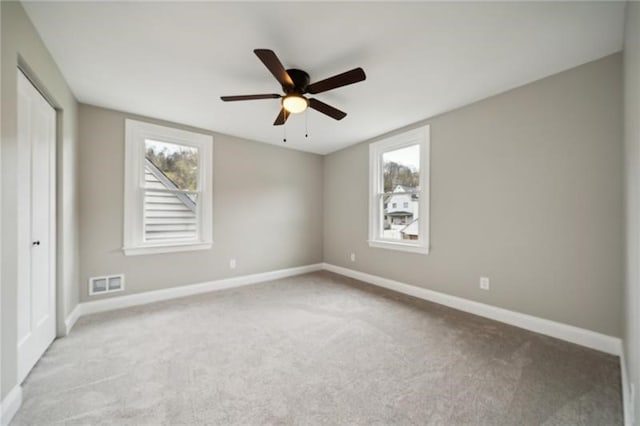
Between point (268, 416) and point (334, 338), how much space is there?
98 cm

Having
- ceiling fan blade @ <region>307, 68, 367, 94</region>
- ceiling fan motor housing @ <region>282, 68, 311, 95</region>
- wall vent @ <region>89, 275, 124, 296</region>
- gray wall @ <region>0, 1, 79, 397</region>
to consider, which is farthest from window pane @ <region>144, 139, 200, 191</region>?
ceiling fan blade @ <region>307, 68, 367, 94</region>

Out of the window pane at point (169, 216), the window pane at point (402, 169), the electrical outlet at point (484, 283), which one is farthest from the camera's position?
the window pane at point (402, 169)

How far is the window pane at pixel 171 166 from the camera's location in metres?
3.25

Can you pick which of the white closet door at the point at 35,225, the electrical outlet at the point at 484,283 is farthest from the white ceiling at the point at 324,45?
the electrical outlet at the point at 484,283

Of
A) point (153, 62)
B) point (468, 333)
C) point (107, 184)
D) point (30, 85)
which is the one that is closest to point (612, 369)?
point (468, 333)

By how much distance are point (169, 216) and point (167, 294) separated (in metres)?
1.05

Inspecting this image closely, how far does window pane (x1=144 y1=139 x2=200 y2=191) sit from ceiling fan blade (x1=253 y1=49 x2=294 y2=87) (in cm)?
223

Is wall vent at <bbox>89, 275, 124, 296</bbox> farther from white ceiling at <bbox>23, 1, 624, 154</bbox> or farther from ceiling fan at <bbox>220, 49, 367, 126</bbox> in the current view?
ceiling fan at <bbox>220, 49, 367, 126</bbox>

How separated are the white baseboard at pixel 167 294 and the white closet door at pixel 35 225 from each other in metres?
0.50

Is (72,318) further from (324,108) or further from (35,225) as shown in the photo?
(324,108)

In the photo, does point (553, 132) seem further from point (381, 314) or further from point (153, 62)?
point (153, 62)

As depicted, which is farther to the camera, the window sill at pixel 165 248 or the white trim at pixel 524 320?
the window sill at pixel 165 248

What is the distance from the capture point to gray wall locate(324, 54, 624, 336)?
2.00 metres

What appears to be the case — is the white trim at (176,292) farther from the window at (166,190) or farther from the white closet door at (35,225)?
the white closet door at (35,225)
